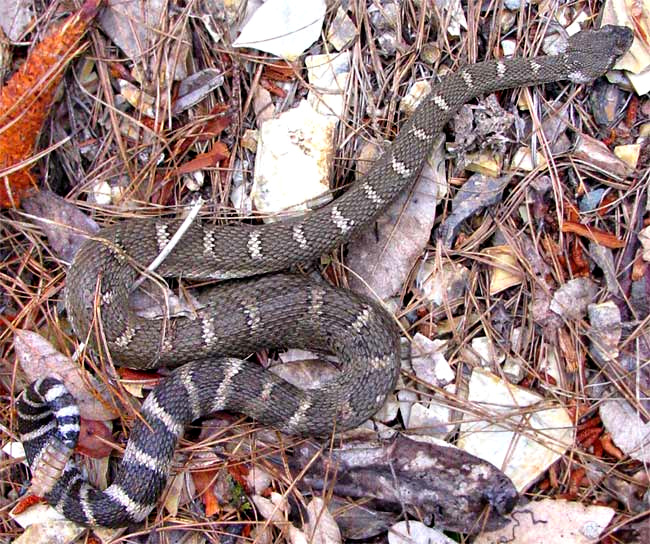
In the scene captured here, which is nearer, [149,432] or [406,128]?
[149,432]

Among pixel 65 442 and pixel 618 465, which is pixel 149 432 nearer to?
pixel 65 442

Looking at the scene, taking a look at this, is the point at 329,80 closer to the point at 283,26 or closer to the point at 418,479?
the point at 283,26

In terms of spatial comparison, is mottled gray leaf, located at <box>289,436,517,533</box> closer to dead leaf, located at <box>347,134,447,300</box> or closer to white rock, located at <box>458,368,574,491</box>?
white rock, located at <box>458,368,574,491</box>

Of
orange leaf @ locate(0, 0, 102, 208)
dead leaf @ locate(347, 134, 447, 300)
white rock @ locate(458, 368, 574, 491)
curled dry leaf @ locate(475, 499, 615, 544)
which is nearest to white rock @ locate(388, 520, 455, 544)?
curled dry leaf @ locate(475, 499, 615, 544)

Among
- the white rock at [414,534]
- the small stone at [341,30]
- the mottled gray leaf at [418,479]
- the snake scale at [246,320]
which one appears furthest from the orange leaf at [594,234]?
the white rock at [414,534]

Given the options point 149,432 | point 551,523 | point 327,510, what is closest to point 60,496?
point 149,432

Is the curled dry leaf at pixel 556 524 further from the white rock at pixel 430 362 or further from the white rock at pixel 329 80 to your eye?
the white rock at pixel 329 80
